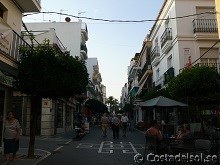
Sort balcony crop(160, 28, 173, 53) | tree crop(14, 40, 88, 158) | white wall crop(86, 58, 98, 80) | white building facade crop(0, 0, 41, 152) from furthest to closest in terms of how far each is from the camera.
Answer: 1. white wall crop(86, 58, 98, 80)
2. balcony crop(160, 28, 173, 53)
3. tree crop(14, 40, 88, 158)
4. white building facade crop(0, 0, 41, 152)

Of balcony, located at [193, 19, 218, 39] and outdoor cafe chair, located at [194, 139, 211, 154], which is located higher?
balcony, located at [193, 19, 218, 39]

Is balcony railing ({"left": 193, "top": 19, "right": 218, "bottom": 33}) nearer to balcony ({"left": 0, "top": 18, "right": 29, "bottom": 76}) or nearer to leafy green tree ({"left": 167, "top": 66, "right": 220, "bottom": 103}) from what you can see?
leafy green tree ({"left": 167, "top": 66, "right": 220, "bottom": 103})

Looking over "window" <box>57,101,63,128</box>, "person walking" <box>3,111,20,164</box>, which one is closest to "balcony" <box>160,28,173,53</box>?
"window" <box>57,101,63,128</box>

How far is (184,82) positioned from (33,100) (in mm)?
8431

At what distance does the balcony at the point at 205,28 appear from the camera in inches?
971

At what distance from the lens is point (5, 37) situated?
1227 cm

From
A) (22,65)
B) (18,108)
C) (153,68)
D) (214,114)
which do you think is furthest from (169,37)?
(22,65)

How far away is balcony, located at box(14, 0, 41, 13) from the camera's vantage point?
583 inches

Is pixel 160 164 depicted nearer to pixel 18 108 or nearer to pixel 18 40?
pixel 18 40

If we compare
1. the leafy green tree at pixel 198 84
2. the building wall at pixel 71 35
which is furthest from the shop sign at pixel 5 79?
the building wall at pixel 71 35

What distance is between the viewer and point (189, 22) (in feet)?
84.0

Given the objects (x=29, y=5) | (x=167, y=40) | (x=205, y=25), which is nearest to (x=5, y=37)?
(x=29, y=5)

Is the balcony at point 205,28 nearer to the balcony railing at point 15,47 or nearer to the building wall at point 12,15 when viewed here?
the building wall at point 12,15

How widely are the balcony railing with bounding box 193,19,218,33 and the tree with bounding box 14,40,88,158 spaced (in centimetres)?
1464
